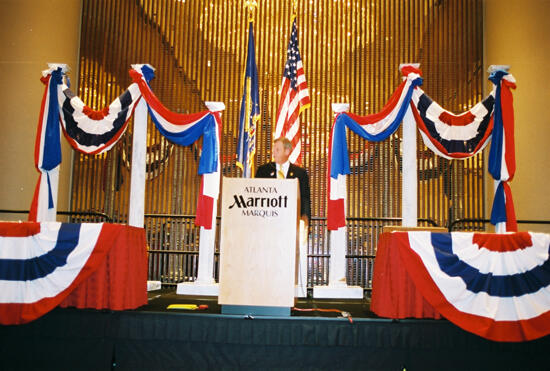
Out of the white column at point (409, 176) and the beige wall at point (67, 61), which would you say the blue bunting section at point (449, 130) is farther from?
the beige wall at point (67, 61)

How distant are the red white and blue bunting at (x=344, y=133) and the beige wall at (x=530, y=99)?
2.43m

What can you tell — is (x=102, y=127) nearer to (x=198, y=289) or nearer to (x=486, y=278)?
(x=198, y=289)

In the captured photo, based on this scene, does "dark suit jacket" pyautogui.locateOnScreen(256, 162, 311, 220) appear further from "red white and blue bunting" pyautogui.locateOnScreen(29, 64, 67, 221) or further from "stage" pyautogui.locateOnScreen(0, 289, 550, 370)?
"red white and blue bunting" pyautogui.locateOnScreen(29, 64, 67, 221)

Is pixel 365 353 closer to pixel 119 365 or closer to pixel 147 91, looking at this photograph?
pixel 119 365

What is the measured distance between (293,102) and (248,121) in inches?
26.4

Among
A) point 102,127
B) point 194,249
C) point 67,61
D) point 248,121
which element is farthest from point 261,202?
point 67,61

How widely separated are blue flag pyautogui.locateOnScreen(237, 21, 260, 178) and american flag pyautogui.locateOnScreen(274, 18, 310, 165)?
34cm

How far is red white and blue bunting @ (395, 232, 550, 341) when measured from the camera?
2.99 metres

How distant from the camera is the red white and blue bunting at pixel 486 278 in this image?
118 inches

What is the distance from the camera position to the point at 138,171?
5.02 metres

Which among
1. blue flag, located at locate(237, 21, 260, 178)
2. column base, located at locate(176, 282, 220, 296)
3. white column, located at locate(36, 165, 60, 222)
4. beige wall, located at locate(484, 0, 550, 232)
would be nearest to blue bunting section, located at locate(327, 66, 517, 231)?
blue flag, located at locate(237, 21, 260, 178)

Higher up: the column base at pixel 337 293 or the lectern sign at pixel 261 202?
the lectern sign at pixel 261 202

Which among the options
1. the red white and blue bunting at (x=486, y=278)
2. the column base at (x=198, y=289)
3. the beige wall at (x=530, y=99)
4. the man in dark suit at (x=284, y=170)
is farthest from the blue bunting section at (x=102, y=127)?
the beige wall at (x=530, y=99)

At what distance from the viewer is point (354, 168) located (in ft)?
23.2
